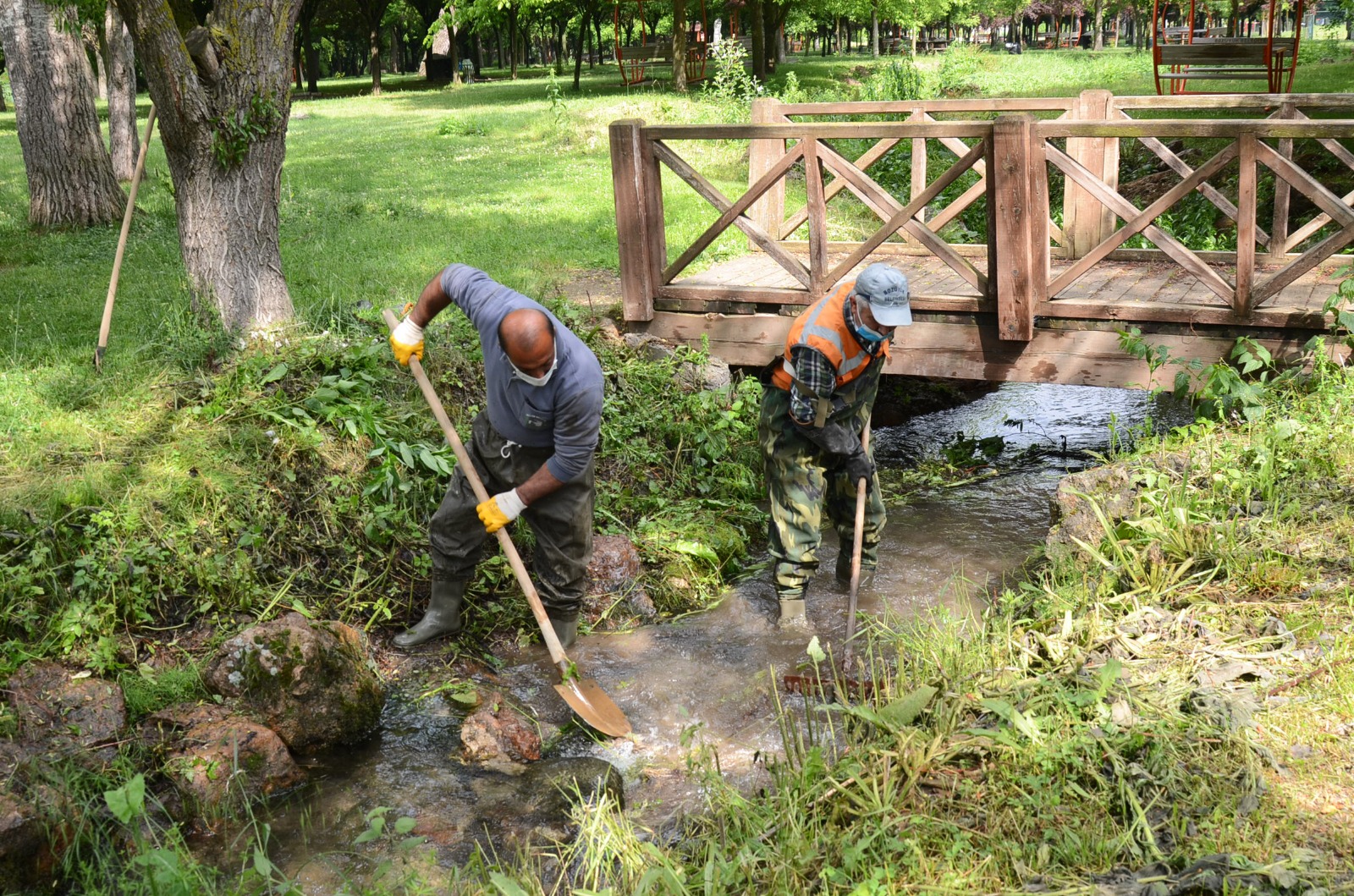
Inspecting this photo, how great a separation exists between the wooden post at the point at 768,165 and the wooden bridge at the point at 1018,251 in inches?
0.9

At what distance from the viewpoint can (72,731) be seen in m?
4.21

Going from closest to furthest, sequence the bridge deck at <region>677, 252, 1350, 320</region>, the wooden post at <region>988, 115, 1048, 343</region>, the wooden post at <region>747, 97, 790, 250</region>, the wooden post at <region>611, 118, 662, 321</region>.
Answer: the wooden post at <region>988, 115, 1048, 343</region>
the bridge deck at <region>677, 252, 1350, 320</region>
the wooden post at <region>611, 118, 662, 321</region>
the wooden post at <region>747, 97, 790, 250</region>

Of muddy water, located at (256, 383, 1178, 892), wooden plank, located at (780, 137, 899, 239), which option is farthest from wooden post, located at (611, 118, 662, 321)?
muddy water, located at (256, 383, 1178, 892)

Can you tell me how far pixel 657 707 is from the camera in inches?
197

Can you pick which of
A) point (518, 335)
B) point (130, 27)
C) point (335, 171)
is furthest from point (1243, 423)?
point (335, 171)

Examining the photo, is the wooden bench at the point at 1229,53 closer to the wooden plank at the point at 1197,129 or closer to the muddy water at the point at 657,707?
the wooden plank at the point at 1197,129

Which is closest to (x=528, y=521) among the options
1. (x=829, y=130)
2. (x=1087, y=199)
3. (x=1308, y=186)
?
(x=829, y=130)

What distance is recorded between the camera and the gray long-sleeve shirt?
4.66 metres

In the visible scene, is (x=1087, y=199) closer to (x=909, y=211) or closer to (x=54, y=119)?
(x=909, y=211)

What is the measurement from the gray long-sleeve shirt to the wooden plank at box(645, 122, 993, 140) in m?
2.75

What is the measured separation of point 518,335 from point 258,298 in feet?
10.5

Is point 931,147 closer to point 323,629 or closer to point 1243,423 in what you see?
point 1243,423

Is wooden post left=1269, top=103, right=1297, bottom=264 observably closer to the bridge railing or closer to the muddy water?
the bridge railing

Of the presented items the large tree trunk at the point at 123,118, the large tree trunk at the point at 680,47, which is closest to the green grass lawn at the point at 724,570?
the large tree trunk at the point at 123,118
